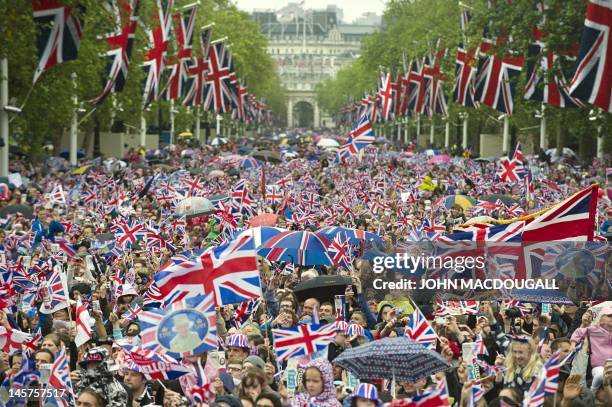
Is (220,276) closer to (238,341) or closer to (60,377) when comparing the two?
(238,341)

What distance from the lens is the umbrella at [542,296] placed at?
13.9m

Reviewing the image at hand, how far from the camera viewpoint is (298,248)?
18.9m

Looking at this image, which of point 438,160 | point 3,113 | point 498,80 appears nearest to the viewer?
point 3,113

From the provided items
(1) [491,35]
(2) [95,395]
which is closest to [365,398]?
(2) [95,395]

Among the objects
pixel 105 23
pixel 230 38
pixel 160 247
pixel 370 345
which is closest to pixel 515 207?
pixel 160 247

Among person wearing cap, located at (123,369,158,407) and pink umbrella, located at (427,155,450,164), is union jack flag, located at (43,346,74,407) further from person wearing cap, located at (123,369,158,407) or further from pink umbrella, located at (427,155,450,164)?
pink umbrella, located at (427,155,450,164)

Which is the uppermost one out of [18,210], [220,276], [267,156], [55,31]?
[55,31]

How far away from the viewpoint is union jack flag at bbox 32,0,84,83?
34688 mm

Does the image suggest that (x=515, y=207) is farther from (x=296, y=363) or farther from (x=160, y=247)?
→ (x=296, y=363)

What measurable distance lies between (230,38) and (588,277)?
88022 mm

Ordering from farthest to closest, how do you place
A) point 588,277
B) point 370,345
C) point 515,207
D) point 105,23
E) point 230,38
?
point 230,38, point 105,23, point 515,207, point 588,277, point 370,345

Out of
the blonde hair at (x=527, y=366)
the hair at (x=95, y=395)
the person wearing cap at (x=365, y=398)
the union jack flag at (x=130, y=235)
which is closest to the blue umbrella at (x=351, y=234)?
the union jack flag at (x=130, y=235)

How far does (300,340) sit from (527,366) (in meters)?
1.65

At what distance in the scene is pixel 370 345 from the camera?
10672mm
